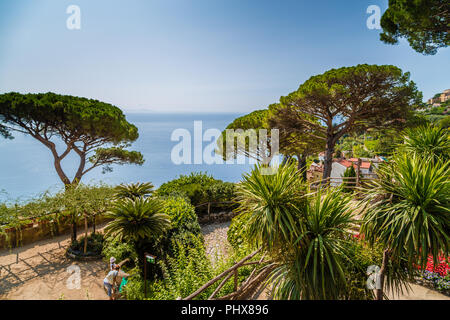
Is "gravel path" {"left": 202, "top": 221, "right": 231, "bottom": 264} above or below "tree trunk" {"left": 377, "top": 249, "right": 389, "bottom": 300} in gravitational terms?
below

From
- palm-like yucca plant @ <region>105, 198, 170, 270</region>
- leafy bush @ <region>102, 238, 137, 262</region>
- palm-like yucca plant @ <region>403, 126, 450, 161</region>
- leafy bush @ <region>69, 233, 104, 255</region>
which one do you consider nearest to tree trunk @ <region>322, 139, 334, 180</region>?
palm-like yucca plant @ <region>403, 126, 450, 161</region>

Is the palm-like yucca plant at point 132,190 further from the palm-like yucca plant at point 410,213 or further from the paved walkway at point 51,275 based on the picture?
the palm-like yucca plant at point 410,213

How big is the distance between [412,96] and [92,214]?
14664mm

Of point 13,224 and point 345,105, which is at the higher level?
point 345,105

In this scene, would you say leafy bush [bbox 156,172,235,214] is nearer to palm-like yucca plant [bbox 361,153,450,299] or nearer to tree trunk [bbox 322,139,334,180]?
tree trunk [bbox 322,139,334,180]

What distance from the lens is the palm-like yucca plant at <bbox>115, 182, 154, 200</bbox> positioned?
7922 mm

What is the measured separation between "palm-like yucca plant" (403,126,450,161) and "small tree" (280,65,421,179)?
4682 millimetres

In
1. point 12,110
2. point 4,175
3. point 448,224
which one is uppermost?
point 12,110

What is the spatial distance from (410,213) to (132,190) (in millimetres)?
7957

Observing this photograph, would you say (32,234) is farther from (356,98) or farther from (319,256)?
(356,98)

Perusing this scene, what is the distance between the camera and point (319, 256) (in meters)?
3.01

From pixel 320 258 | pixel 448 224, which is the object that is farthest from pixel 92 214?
pixel 448 224
